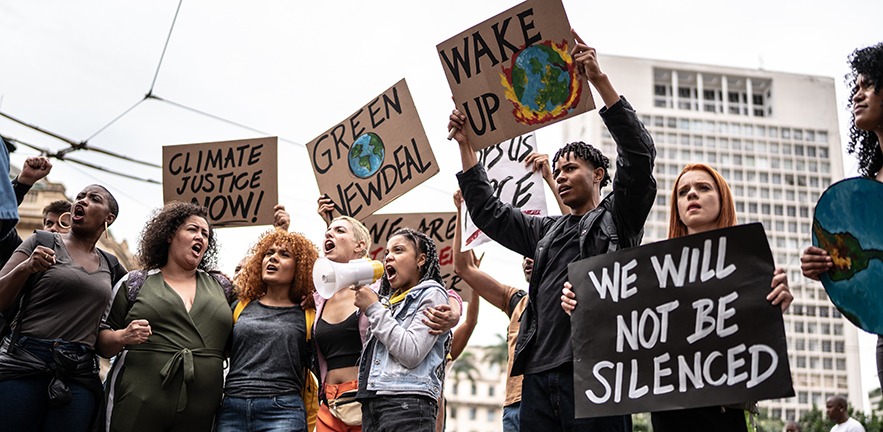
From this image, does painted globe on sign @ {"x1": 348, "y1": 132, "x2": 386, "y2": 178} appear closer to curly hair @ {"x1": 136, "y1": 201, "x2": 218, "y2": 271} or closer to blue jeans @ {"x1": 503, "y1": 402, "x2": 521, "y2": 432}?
curly hair @ {"x1": 136, "y1": 201, "x2": 218, "y2": 271}

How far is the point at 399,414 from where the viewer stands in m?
4.19

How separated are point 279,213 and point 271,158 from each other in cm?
55

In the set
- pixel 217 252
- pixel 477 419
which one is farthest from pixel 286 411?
pixel 477 419

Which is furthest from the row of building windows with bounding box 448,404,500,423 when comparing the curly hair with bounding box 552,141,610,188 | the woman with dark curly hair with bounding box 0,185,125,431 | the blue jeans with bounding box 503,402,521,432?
the curly hair with bounding box 552,141,610,188

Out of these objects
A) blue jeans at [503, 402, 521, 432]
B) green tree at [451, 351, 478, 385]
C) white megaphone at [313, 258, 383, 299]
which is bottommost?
blue jeans at [503, 402, 521, 432]

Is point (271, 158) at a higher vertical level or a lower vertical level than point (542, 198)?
higher

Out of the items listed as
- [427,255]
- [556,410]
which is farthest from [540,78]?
[556,410]

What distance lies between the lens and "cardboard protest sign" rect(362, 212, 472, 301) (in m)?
6.99

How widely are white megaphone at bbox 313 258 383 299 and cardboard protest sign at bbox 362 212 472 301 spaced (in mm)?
2561

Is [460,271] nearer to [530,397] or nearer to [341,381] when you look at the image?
[341,381]

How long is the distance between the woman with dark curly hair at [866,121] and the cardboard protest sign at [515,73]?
3.67 ft

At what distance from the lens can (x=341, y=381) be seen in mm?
4691

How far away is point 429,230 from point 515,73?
2.61m

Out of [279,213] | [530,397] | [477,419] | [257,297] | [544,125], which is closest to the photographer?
[530,397]
